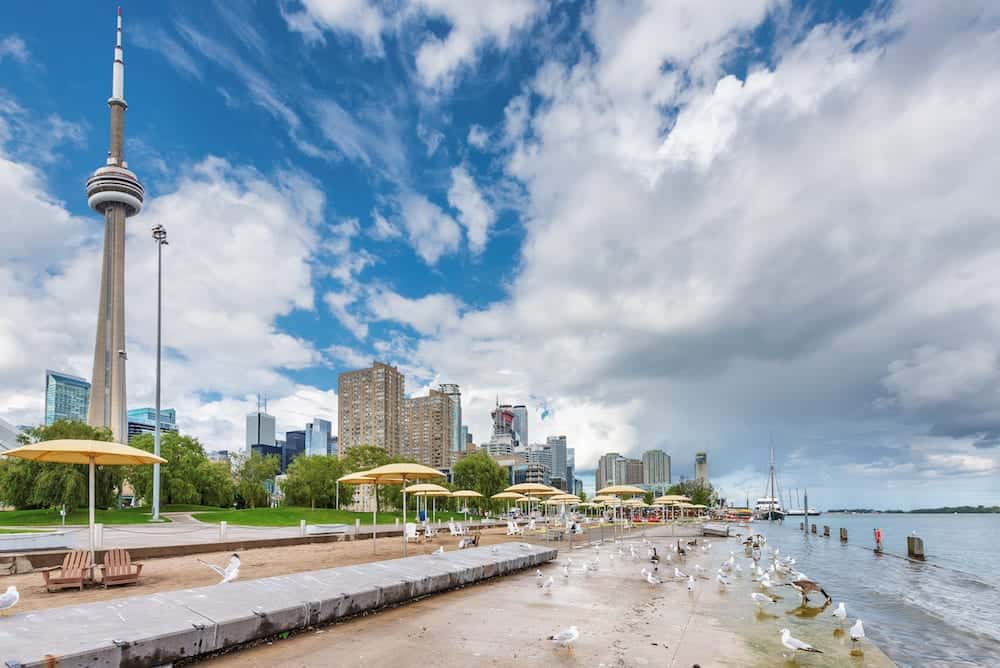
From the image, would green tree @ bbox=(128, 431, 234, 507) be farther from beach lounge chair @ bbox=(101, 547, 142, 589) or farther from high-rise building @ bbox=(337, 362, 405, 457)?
high-rise building @ bbox=(337, 362, 405, 457)

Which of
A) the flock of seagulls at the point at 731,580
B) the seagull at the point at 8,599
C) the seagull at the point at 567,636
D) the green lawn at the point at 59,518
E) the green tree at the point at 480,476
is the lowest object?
the green tree at the point at 480,476

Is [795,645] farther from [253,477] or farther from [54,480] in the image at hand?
[253,477]

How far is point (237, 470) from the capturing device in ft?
257

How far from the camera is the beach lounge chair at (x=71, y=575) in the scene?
11664 mm

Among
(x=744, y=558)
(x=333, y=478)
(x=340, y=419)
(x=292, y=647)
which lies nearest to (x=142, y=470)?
(x=333, y=478)

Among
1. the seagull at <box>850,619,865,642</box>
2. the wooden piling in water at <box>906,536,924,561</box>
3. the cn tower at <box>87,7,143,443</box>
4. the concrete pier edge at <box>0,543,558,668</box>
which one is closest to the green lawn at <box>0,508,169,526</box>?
the concrete pier edge at <box>0,543,558,668</box>

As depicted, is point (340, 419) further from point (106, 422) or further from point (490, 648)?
point (490, 648)

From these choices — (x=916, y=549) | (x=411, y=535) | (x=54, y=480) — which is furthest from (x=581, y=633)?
(x=54, y=480)

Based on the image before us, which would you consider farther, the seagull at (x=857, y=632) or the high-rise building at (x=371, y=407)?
the high-rise building at (x=371, y=407)

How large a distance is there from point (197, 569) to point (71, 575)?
4.25 m

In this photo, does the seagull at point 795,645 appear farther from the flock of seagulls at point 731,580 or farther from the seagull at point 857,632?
the seagull at point 857,632

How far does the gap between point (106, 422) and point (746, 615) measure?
129 meters

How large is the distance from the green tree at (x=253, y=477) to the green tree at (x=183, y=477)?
2585 millimetres

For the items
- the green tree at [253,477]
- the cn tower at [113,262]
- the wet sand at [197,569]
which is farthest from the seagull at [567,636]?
the cn tower at [113,262]
